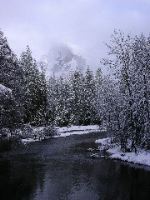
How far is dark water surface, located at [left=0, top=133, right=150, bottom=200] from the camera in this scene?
1009 inches

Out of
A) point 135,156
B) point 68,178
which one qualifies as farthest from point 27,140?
point 68,178

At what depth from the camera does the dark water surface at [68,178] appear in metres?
25.6

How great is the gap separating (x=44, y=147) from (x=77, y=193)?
24.7 m

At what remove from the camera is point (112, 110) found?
42.5 meters

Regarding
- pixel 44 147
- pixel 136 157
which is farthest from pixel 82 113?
pixel 136 157

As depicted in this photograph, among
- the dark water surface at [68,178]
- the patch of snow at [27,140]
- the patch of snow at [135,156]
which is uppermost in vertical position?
the patch of snow at [27,140]

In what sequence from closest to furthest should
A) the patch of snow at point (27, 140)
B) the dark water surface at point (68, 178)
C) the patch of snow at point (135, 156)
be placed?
the dark water surface at point (68, 178) < the patch of snow at point (135, 156) < the patch of snow at point (27, 140)

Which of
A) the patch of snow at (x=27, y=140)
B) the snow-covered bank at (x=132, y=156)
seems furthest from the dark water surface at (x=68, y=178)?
the patch of snow at (x=27, y=140)

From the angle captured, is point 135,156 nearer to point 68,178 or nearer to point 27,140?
point 68,178

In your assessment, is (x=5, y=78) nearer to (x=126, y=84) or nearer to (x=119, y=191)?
(x=126, y=84)

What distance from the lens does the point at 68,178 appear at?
3056 centimetres

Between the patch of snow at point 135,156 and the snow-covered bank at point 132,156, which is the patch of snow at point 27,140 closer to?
the snow-covered bank at point 132,156

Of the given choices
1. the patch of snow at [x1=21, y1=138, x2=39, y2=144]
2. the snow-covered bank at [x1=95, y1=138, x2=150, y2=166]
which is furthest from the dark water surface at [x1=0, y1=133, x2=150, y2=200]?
the patch of snow at [x1=21, y1=138, x2=39, y2=144]

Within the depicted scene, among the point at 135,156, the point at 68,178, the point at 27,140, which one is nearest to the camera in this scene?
the point at 68,178
